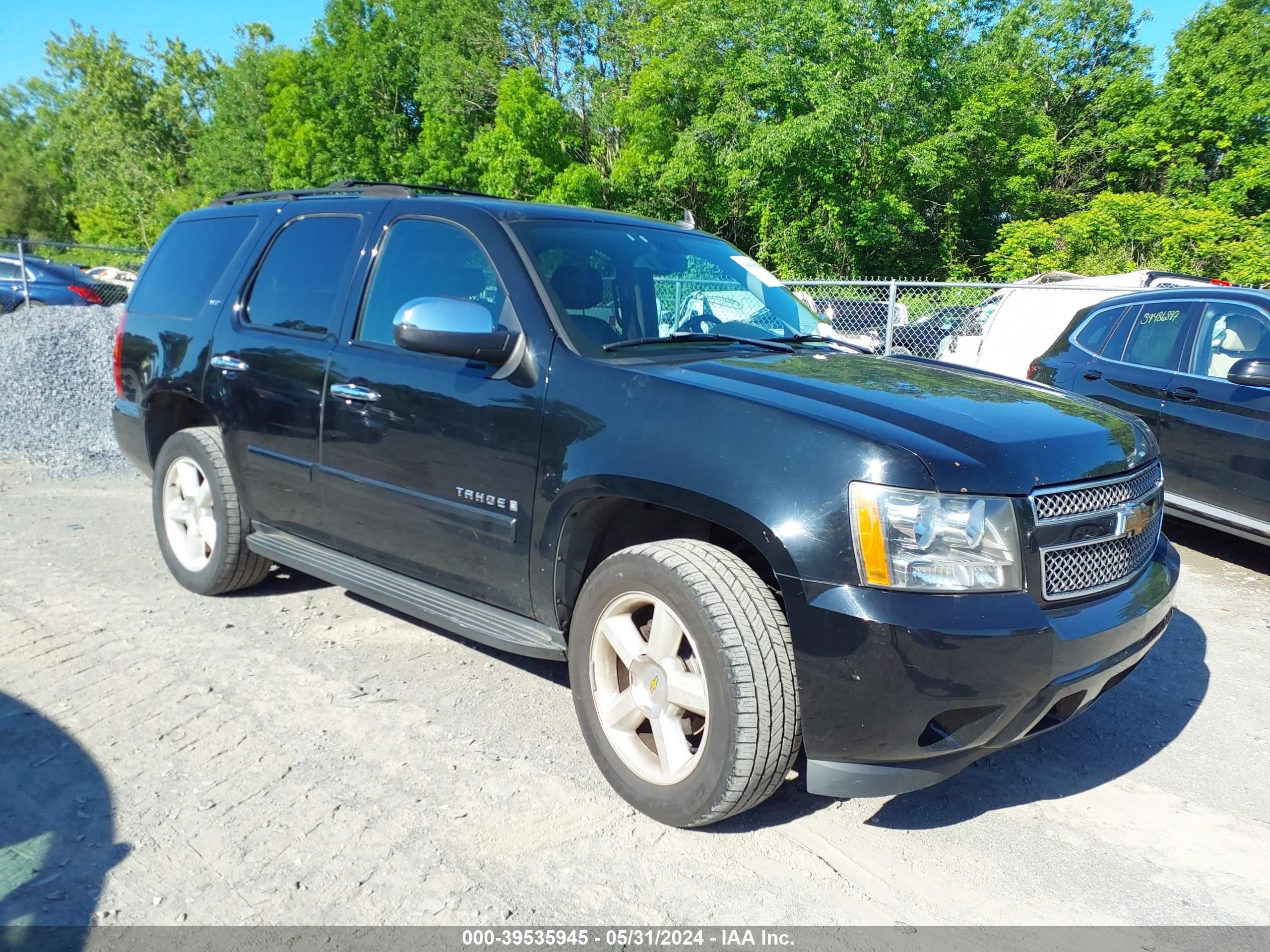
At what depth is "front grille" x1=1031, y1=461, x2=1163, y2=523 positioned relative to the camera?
103 inches

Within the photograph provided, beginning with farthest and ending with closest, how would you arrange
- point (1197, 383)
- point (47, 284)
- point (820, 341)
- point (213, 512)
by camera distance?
point (47, 284), point (1197, 383), point (213, 512), point (820, 341)

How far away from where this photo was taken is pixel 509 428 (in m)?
3.21

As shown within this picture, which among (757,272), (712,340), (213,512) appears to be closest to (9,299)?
(213,512)

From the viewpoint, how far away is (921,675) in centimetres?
242

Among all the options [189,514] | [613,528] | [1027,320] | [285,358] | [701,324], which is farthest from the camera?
[1027,320]

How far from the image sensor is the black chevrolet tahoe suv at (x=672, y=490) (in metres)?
2.49

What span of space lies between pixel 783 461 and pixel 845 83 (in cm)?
2450

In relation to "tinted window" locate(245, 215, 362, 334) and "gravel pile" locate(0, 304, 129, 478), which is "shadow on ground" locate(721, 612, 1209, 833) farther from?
"gravel pile" locate(0, 304, 129, 478)

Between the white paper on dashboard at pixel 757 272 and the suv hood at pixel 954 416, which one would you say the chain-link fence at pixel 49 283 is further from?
the suv hood at pixel 954 416

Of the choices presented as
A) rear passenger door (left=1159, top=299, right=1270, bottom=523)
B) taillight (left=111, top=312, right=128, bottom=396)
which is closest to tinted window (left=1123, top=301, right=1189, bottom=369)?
rear passenger door (left=1159, top=299, right=1270, bottom=523)

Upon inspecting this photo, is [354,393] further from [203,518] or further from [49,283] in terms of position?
[49,283]

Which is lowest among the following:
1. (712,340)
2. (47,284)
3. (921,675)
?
(921,675)

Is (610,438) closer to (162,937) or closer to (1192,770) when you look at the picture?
(162,937)

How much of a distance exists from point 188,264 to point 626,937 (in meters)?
4.17
